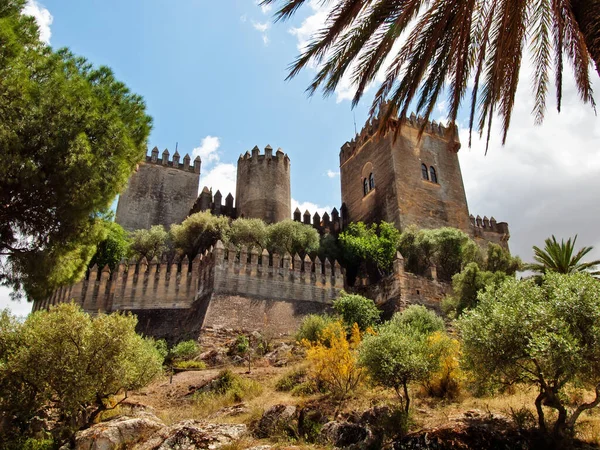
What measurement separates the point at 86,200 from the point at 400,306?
1572cm

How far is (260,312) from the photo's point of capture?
23.4 m

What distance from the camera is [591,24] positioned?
20.3 feet

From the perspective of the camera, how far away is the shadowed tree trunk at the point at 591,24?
6145 mm

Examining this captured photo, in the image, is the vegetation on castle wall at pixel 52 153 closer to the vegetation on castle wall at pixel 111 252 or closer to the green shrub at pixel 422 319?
the green shrub at pixel 422 319

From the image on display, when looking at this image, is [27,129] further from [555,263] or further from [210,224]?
[210,224]

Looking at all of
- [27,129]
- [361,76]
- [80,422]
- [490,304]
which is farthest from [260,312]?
[361,76]

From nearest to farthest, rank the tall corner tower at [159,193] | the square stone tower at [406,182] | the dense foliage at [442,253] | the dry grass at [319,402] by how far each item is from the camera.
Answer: the dry grass at [319,402] < the dense foliage at [442,253] < the square stone tower at [406,182] < the tall corner tower at [159,193]

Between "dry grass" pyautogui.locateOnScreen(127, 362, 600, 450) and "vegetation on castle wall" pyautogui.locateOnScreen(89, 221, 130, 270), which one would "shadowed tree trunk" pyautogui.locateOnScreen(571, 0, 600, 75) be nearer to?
"dry grass" pyautogui.locateOnScreen(127, 362, 600, 450)

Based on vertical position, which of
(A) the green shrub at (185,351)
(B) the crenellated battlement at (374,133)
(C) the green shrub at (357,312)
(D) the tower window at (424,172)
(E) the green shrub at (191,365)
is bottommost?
(E) the green shrub at (191,365)

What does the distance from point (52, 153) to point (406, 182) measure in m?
25.0

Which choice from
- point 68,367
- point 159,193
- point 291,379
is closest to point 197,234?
point 159,193

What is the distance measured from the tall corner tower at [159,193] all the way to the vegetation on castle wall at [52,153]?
23.7m

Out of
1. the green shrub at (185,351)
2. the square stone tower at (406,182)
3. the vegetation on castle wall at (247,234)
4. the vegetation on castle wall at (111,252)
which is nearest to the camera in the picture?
the green shrub at (185,351)

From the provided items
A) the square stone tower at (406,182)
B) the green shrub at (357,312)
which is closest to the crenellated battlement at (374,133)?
the square stone tower at (406,182)
